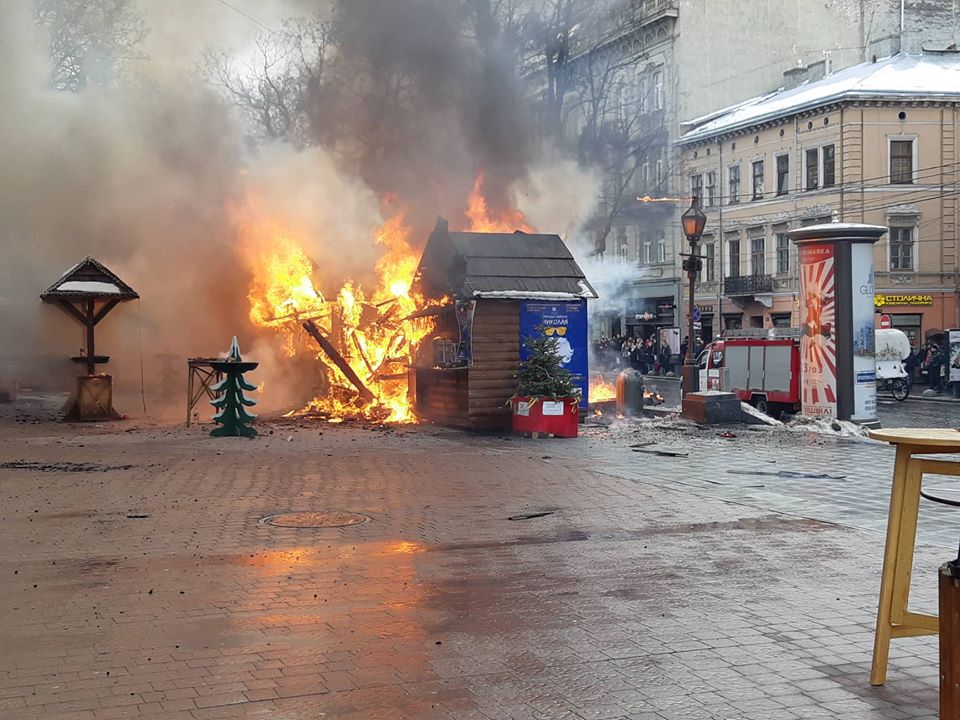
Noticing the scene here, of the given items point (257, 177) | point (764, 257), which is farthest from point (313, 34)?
point (764, 257)

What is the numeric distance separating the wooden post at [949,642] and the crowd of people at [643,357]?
35.4 metres

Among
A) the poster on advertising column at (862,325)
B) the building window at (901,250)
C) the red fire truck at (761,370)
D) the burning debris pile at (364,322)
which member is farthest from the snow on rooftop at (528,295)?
the building window at (901,250)

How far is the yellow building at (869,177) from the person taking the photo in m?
36.7

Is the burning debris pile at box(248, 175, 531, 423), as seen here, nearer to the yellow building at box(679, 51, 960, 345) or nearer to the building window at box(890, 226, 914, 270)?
the yellow building at box(679, 51, 960, 345)

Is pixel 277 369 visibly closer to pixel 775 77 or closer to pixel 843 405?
pixel 843 405

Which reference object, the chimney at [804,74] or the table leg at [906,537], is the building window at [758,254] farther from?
the table leg at [906,537]

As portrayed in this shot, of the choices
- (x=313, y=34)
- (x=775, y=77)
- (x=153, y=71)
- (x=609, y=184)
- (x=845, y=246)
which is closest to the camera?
(x=845, y=246)

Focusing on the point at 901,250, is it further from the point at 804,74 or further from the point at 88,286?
the point at 88,286

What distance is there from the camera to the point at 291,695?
4.43 metres

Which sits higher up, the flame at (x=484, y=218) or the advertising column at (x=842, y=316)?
the flame at (x=484, y=218)

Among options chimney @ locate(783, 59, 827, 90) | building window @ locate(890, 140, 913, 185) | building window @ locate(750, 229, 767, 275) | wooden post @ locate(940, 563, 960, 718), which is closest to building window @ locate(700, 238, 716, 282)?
building window @ locate(750, 229, 767, 275)

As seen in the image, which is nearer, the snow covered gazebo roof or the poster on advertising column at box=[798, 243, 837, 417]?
the poster on advertising column at box=[798, 243, 837, 417]

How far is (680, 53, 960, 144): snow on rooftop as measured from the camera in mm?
36219

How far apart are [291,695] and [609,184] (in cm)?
3143
